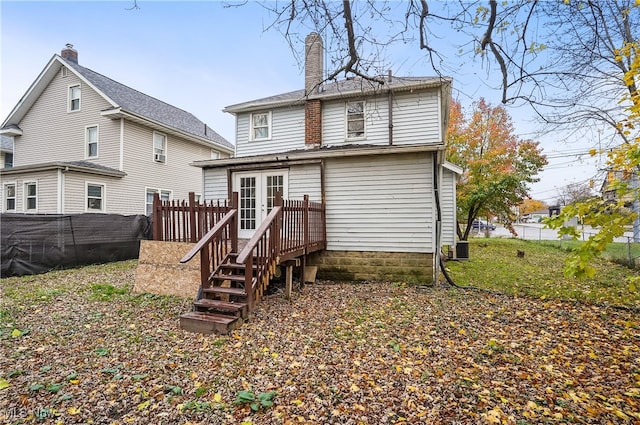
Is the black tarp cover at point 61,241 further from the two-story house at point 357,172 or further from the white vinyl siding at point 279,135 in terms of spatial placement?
the white vinyl siding at point 279,135

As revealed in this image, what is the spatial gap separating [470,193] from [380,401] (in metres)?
13.3

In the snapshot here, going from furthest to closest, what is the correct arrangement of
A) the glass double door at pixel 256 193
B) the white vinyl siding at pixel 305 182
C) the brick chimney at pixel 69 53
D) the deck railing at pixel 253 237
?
the brick chimney at pixel 69 53 → the glass double door at pixel 256 193 → the white vinyl siding at pixel 305 182 → the deck railing at pixel 253 237

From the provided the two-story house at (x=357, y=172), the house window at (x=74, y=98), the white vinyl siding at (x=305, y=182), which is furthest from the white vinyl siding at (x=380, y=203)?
the house window at (x=74, y=98)

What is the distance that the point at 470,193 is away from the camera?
14.2 metres

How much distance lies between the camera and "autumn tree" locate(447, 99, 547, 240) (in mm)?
13831

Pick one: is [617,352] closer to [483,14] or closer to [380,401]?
[380,401]

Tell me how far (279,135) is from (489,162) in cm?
1091

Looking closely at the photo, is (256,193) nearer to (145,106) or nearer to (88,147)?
(88,147)

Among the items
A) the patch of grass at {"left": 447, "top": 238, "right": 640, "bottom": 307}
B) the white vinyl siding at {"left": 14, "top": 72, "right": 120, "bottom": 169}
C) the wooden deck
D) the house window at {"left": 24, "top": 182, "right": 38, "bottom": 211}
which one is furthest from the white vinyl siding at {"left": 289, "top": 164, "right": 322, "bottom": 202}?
the house window at {"left": 24, "top": 182, "right": 38, "bottom": 211}

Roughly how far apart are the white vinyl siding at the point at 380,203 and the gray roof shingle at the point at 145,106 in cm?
1043

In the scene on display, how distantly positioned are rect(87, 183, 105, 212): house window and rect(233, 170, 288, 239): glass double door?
296 inches

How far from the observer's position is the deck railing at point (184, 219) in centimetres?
618

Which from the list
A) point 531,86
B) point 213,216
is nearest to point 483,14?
point 531,86

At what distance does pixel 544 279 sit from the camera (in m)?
8.08
